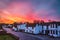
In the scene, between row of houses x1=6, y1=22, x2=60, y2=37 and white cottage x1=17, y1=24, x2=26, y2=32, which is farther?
white cottage x1=17, y1=24, x2=26, y2=32

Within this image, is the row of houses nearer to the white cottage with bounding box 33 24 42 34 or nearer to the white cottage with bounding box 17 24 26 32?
the white cottage with bounding box 33 24 42 34

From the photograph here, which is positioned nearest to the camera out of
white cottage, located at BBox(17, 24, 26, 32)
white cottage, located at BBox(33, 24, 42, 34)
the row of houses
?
the row of houses

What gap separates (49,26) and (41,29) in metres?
2.02

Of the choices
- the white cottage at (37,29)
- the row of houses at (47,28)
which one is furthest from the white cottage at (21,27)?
the white cottage at (37,29)

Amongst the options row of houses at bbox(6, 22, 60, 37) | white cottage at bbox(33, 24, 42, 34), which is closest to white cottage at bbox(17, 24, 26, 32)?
row of houses at bbox(6, 22, 60, 37)

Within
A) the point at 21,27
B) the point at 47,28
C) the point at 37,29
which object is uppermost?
the point at 47,28

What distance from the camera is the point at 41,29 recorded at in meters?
19.4

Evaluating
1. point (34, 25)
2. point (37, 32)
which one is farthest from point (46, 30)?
point (34, 25)

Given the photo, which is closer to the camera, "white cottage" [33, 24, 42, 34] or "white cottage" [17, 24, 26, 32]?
"white cottage" [33, 24, 42, 34]

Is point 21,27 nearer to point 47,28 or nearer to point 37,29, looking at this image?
point 37,29

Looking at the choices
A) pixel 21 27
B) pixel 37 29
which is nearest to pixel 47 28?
pixel 37 29

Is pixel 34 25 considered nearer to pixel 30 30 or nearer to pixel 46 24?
Answer: pixel 30 30

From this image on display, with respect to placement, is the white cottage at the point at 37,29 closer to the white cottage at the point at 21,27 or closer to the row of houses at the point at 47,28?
the row of houses at the point at 47,28

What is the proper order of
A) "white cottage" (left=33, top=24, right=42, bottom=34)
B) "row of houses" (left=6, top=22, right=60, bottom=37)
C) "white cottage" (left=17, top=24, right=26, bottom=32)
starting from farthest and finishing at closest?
1. "white cottage" (left=17, top=24, right=26, bottom=32)
2. "white cottage" (left=33, top=24, right=42, bottom=34)
3. "row of houses" (left=6, top=22, right=60, bottom=37)
